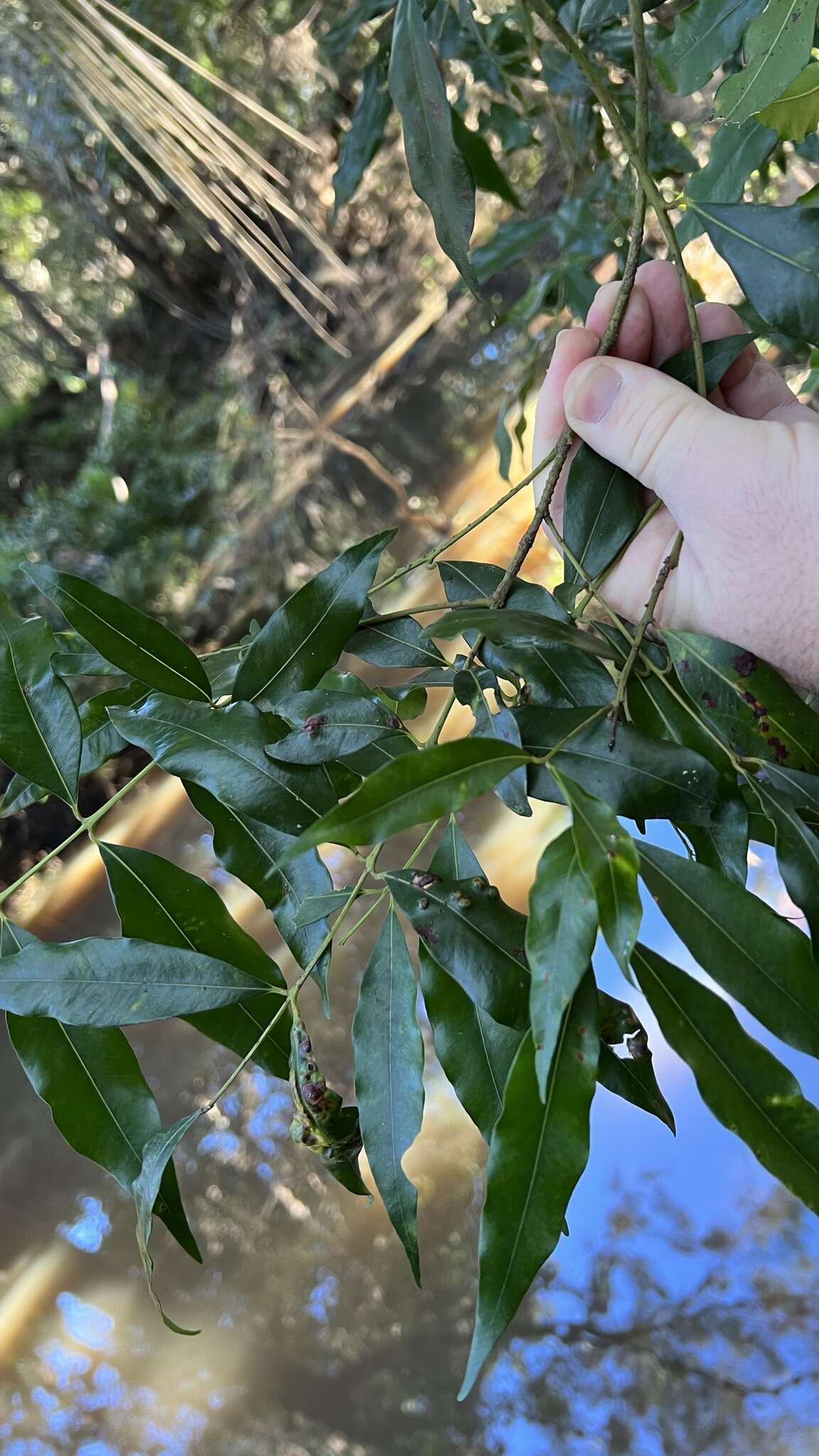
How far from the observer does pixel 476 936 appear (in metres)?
0.39

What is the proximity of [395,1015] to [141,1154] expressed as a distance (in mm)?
144

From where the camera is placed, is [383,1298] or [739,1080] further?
[383,1298]

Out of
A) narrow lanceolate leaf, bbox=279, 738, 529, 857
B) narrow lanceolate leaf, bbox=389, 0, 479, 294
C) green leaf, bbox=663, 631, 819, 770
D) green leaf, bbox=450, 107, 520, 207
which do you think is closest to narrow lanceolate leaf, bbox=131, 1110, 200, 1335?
narrow lanceolate leaf, bbox=279, 738, 529, 857

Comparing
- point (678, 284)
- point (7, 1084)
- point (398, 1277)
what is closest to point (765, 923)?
point (678, 284)

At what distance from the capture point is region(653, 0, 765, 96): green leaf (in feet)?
1.69

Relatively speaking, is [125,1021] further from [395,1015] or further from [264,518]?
[264,518]

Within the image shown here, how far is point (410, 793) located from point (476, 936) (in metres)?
0.09

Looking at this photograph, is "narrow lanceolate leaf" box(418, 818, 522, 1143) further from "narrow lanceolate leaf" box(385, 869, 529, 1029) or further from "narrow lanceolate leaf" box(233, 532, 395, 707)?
"narrow lanceolate leaf" box(233, 532, 395, 707)

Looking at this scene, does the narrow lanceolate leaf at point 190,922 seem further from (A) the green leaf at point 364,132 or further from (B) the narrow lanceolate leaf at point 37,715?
(A) the green leaf at point 364,132

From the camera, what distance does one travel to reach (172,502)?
237 centimetres

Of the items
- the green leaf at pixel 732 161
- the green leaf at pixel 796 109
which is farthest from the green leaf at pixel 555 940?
the green leaf at pixel 732 161

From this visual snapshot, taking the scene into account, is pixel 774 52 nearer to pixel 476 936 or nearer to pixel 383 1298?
pixel 476 936

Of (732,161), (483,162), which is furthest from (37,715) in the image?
(483,162)

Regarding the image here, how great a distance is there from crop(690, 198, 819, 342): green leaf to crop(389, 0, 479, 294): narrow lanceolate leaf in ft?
0.43
